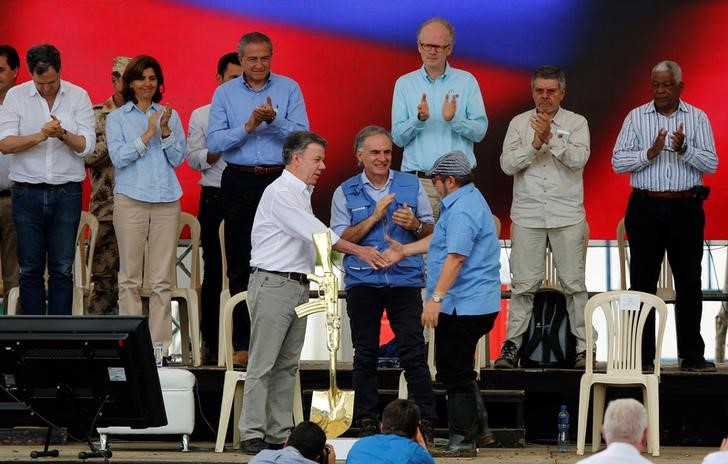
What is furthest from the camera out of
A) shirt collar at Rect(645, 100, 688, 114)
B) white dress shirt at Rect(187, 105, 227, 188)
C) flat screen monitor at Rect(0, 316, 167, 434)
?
white dress shirt at Rect(187, 105, 227, 188)

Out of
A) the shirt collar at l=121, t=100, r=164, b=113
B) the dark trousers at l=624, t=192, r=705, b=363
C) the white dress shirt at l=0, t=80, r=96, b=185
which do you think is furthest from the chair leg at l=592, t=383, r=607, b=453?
the white dress shirt at l=0, t=80, r=96, b=185

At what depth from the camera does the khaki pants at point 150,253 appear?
30.3 ft

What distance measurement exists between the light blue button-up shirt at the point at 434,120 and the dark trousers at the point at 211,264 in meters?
1.31

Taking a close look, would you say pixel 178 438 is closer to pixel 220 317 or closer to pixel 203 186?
pixel 220 317

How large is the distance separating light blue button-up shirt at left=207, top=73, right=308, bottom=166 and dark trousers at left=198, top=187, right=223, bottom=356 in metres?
0.64

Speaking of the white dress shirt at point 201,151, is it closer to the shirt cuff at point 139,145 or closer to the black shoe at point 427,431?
the shirt cuff at point 139,145

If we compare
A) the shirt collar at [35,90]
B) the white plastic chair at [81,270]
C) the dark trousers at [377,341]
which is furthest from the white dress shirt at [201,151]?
the dark trousers at [377,341]

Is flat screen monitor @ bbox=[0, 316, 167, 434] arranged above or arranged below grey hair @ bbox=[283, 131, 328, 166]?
below

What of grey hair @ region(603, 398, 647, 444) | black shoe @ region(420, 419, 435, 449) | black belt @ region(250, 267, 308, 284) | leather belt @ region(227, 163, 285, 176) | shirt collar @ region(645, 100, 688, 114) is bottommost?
black shoe @ region(420, 419, 435, 449)

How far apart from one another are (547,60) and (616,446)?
210 inches

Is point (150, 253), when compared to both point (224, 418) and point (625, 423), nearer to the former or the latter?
point (224, 418)

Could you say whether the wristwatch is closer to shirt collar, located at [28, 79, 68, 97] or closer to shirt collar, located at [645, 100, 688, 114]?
shirt collar, located at [645, 100, 688, 114]

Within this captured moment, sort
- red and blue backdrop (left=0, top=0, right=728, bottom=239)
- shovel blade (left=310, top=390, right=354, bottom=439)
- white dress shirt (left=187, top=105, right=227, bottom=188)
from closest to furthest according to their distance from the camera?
shovel blade (left=310, top=390, right=354, bottom=439)
white dress shirt (left=187, top=105, right=227, bottom=188)
red and blue backdrop (left=0, top=0, right=728, bottom=239)

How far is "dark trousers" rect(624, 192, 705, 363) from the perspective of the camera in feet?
30.0
